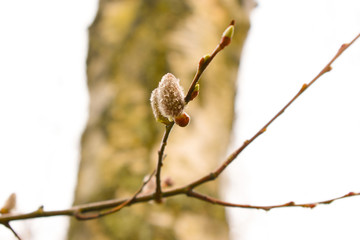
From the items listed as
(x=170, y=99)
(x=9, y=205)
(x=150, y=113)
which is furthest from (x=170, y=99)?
(x=150, y=113)

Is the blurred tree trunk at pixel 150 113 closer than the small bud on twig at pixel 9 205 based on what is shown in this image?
No

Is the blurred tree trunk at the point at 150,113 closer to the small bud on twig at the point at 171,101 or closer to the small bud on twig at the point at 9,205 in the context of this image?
the small bud on twig at the point at 9,205

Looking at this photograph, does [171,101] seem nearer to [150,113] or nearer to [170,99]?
[170,99]

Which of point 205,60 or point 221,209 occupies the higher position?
point 205,60

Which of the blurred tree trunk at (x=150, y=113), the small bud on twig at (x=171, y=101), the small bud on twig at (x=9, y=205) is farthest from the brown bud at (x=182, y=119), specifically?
the blurred tree trunk at (x=150, y=113)

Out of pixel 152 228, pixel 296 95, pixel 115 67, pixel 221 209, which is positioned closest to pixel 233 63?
pixel 115 67

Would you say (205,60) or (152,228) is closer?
(205,60)

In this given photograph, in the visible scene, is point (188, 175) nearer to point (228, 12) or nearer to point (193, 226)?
point (193, 226)

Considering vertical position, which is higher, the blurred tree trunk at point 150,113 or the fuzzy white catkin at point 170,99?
the fuzzy white catkin at point 170,99
